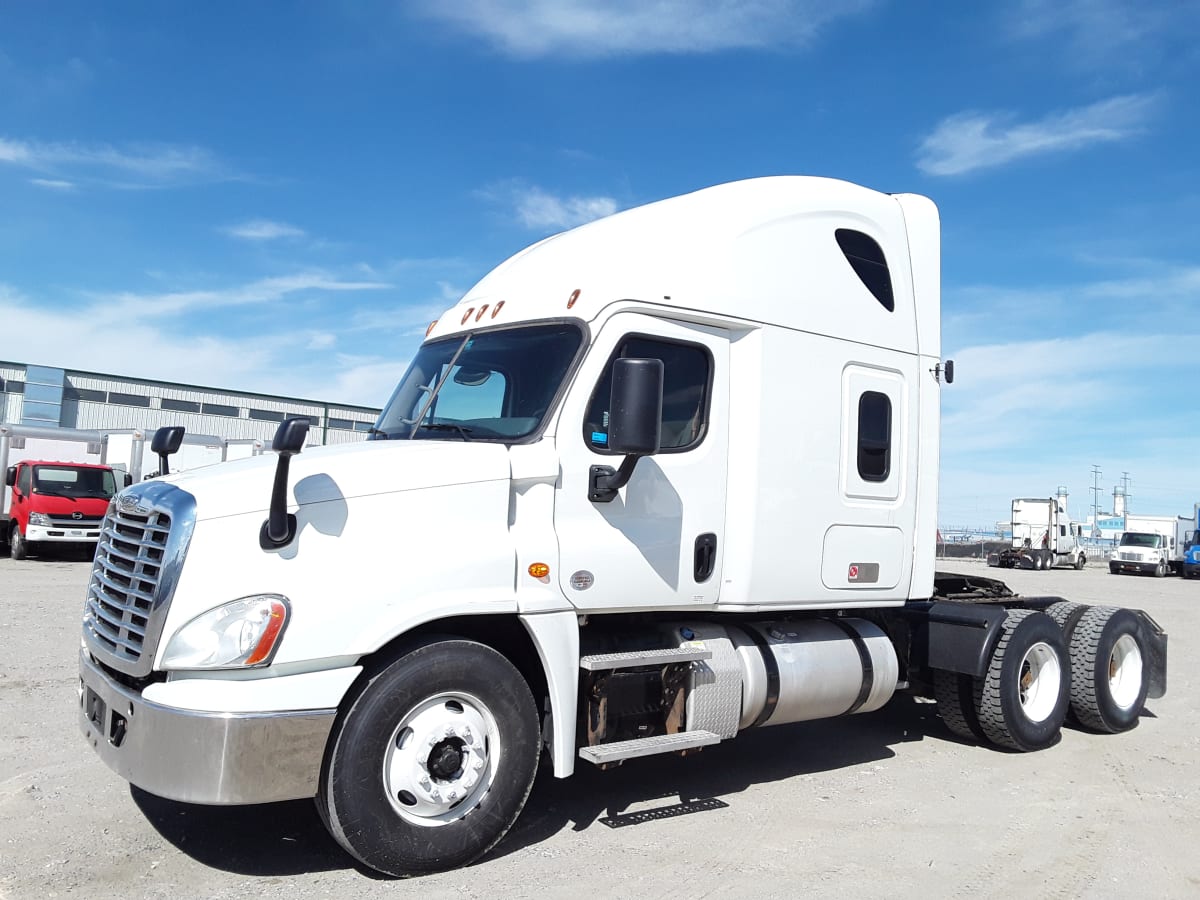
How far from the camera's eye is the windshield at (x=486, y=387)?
519cm

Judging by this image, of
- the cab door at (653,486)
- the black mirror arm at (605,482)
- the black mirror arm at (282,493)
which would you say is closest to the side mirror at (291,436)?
the black mirror arm at (282,493)

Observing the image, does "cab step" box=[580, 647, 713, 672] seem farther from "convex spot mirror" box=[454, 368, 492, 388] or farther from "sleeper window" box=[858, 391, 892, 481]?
"sleeper window" box=[858, 391, 892, 481]

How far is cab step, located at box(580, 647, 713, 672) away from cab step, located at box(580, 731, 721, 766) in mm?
392

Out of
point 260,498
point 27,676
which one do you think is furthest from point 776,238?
point 27,676

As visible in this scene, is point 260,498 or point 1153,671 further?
point 1153,671

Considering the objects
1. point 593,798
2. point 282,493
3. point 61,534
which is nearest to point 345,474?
point 282,493

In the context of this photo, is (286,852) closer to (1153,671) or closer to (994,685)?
(994,685)

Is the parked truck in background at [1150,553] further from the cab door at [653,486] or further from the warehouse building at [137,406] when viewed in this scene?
the cab door at [653,486]

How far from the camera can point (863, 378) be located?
257 inches

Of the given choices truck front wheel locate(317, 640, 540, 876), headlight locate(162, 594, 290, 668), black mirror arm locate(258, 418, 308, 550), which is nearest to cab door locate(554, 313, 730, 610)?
Answer: truck front wheel locate(317, 640, 540, 876)

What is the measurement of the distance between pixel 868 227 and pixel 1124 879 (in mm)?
4171

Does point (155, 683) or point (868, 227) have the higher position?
point (868, 227)

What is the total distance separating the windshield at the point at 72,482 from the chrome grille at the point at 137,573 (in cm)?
1953

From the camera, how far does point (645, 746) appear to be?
514cm
